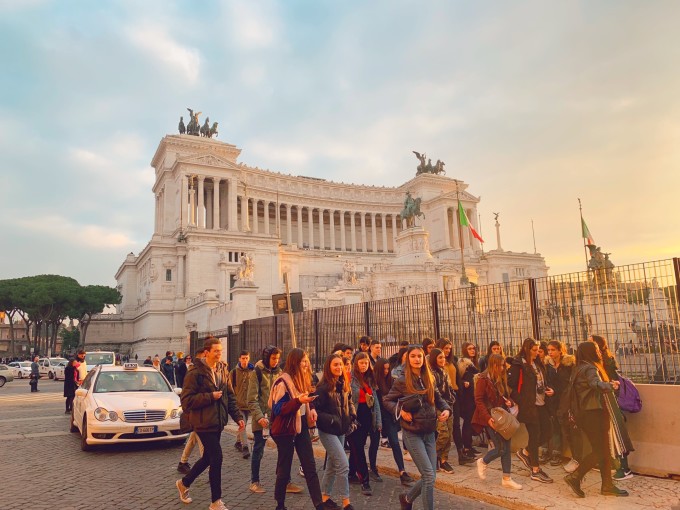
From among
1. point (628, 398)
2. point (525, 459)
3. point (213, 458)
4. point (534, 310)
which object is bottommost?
point (525, 459)

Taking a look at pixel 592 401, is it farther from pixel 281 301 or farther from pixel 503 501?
pixel 281 301

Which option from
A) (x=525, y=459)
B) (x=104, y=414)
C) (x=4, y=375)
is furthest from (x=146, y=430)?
(x=4, y=375)

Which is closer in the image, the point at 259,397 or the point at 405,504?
the point at 405,504

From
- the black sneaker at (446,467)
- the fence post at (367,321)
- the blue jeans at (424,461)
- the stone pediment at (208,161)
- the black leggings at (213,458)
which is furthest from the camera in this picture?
the stone pediment at (208,161)

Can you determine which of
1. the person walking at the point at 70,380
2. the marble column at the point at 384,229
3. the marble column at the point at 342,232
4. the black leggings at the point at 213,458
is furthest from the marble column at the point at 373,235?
the black leggings at the point at 213,458

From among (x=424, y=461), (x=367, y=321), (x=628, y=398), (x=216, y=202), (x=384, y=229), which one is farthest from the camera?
(x=384, y=229)

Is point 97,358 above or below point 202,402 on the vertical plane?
above

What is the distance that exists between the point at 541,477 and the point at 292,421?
12.7 feet

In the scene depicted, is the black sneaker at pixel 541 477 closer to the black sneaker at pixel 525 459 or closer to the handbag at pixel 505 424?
the black sneaker at pixel 525 459

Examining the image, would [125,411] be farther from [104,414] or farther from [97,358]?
[97,358]

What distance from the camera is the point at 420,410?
585 centimetres

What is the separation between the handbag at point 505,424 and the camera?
271 inches

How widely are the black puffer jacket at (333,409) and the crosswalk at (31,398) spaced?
1828cm

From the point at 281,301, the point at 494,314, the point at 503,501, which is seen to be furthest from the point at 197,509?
the point at 281,301
